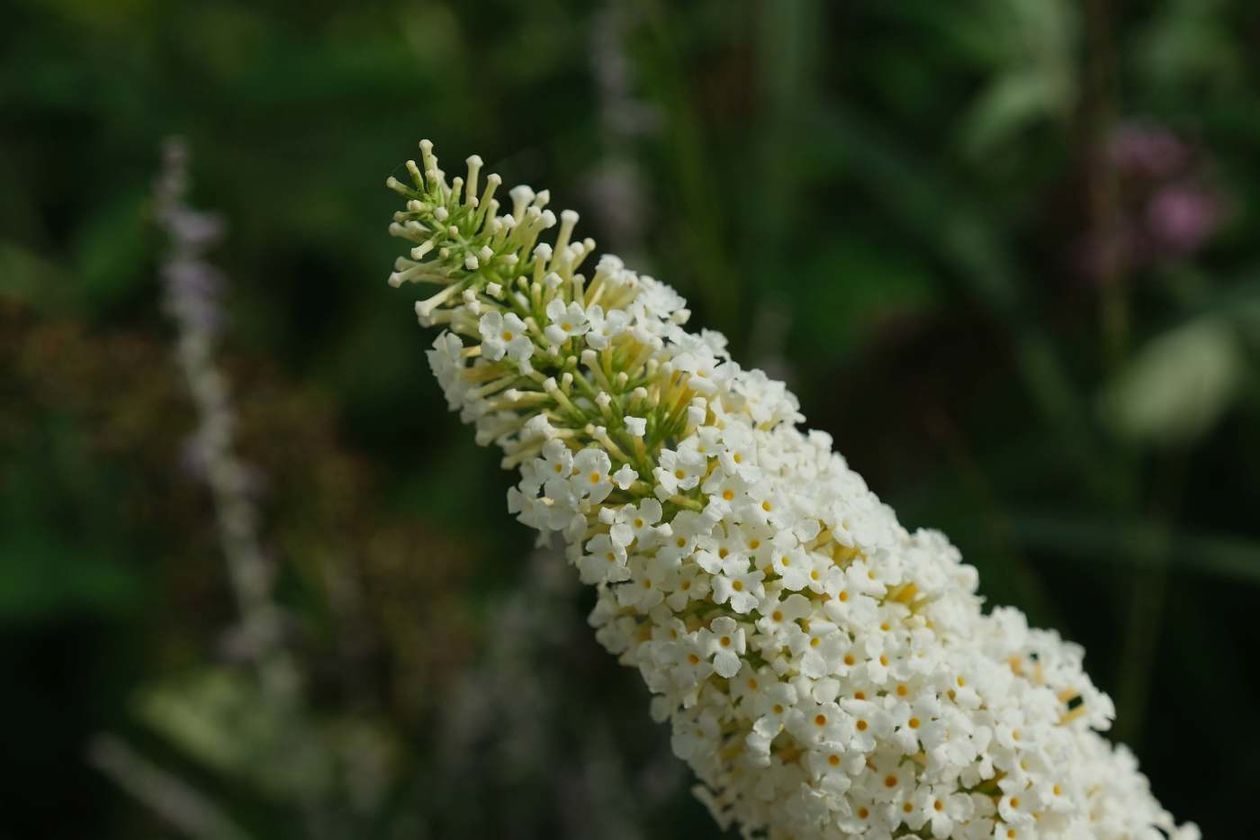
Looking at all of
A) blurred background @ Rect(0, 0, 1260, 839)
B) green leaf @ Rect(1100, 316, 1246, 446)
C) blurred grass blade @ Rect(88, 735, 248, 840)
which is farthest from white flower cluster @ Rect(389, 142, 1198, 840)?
green leaf @ Rect(1100, 316, 1246, 446)

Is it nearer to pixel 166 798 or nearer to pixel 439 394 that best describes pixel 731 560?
pixel 166 798

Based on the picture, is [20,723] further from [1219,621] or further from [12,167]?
[1219,621]

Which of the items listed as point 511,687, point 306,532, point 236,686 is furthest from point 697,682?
point 236,686

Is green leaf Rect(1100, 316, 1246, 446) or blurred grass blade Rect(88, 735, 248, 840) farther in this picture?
green leaf Rect(1100, 316, 1246, 446)

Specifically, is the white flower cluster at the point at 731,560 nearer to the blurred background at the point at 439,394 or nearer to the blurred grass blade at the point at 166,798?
the blurred background at the point at 439,394

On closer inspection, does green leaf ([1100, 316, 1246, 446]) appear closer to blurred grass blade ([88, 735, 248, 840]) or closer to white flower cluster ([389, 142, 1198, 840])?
white flower cluster ([389, 142, 1198, 840])

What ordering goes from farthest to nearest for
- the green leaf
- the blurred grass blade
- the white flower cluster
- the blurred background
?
1. the green leaf
2. the blurred background
3. the blurred grass blade
4. the white flower cluster
